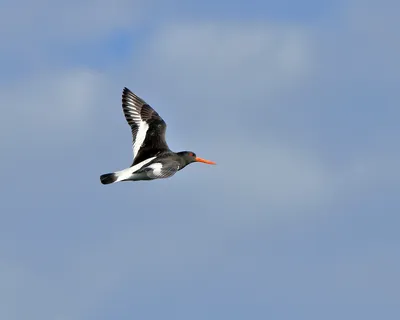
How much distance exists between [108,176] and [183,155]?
409cm

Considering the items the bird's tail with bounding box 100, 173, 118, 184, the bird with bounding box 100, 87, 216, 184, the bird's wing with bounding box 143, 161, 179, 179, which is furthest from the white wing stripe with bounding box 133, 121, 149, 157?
the bird's tail with bounding box 100, 173, 118, 184

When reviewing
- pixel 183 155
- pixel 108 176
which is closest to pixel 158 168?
pixel 108 176

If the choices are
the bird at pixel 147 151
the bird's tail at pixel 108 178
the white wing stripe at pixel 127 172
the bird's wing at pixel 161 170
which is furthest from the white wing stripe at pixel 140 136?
the bird's tail at pixel 108 178

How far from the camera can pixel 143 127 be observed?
115ft

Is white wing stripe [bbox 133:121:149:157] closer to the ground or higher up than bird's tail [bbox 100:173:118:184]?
higher up

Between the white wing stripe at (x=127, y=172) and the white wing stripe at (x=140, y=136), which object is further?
the white wing stripe at (x=140, y=136)

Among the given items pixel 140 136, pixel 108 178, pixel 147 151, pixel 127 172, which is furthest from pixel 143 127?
pixel 108 178

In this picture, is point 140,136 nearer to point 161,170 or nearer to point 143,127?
point 143,127

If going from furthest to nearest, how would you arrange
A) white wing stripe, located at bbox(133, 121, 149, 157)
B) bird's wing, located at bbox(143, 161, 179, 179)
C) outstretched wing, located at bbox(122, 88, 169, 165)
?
white wing stripe, located at bbox(133, 121, 149, 157)
outstretched wing, located at bbox(122, 88, 169, 165)
bird's wing, located at bbox(143, 161, 179, 179)

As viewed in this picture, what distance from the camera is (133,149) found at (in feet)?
112

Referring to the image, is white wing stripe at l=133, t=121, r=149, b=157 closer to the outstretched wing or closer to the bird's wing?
the outstretched wing

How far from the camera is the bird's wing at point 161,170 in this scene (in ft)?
93.2

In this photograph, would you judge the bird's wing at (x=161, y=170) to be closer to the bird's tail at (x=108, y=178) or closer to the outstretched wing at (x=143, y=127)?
the bird's tail at (x=108, y=178)

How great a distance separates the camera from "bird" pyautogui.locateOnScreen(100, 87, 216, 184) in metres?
29.4
